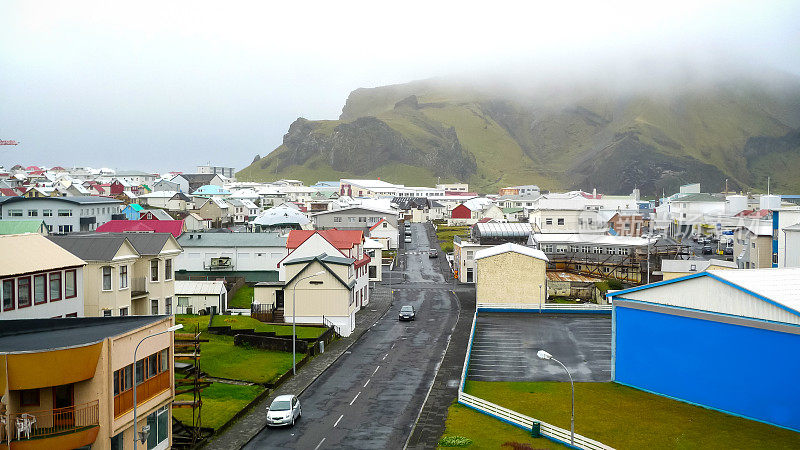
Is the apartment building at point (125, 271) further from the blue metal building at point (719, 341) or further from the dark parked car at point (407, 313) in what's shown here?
the blue metal building at point (719, 341)

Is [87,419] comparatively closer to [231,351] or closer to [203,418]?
[203,418]

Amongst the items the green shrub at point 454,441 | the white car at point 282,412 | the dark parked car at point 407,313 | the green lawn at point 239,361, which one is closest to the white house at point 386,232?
the dark parked car at point 407,313

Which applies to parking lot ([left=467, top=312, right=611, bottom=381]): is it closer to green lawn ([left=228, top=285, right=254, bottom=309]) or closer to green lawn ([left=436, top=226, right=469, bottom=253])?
green lawn ([left=228, top=285, right=254, bottom=309])

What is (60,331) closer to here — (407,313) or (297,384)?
(297,384)

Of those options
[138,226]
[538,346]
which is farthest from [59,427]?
[138,226]

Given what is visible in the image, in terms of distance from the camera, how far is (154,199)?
449 ft

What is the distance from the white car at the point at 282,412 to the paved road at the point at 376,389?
359 mm

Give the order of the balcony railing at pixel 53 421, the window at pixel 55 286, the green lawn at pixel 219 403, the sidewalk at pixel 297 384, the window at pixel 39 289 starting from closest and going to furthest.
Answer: the balcony railing at pixel 53 421, the sidewalk at pixel 297 384, the window at pixel 39 289, the green lawn at pixel 219 403, the window at pixel 55 286

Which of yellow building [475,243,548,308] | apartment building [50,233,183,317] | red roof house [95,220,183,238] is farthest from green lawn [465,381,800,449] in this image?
red roof house [95,220,183,238]

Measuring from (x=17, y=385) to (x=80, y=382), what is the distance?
74.3 inches

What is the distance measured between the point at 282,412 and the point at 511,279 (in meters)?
32.9

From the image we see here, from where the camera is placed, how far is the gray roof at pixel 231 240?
70.8 meters

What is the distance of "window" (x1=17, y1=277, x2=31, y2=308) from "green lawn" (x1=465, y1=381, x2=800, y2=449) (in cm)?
2103

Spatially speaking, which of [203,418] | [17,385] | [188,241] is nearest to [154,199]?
[188,241]
